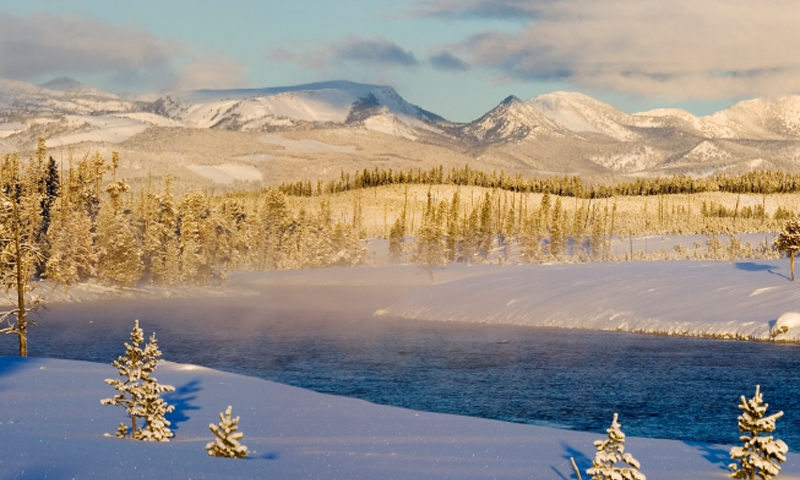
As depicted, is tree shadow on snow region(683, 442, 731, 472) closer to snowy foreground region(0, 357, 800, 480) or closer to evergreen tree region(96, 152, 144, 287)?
snowy foreground region(0, 357, 800, 480)

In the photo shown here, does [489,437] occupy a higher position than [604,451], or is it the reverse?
[604,451]

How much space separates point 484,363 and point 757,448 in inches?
1487

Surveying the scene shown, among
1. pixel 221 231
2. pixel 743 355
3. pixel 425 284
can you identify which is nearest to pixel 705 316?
pixel 743 355

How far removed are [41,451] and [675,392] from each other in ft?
120

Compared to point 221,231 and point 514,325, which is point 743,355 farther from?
point 221,231

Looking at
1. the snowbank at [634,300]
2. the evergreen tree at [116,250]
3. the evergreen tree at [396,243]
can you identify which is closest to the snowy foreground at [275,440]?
the snowbank at [634,300]

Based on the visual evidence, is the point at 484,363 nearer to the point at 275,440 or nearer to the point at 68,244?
the point at 275,440

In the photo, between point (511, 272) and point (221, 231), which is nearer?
point (511, 272)

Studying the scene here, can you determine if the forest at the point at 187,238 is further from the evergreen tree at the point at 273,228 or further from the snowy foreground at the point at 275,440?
the snowy foreground at the point at 275,440

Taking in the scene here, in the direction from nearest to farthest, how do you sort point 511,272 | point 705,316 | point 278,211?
point 705,316 < point 511,272 < point 278,211

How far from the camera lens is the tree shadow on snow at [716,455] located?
25197 millimetres

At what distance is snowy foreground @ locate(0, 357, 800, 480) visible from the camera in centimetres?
2105

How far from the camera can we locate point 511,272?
11931 cm

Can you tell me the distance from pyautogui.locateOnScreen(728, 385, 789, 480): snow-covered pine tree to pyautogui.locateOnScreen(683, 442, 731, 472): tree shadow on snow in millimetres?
1754
